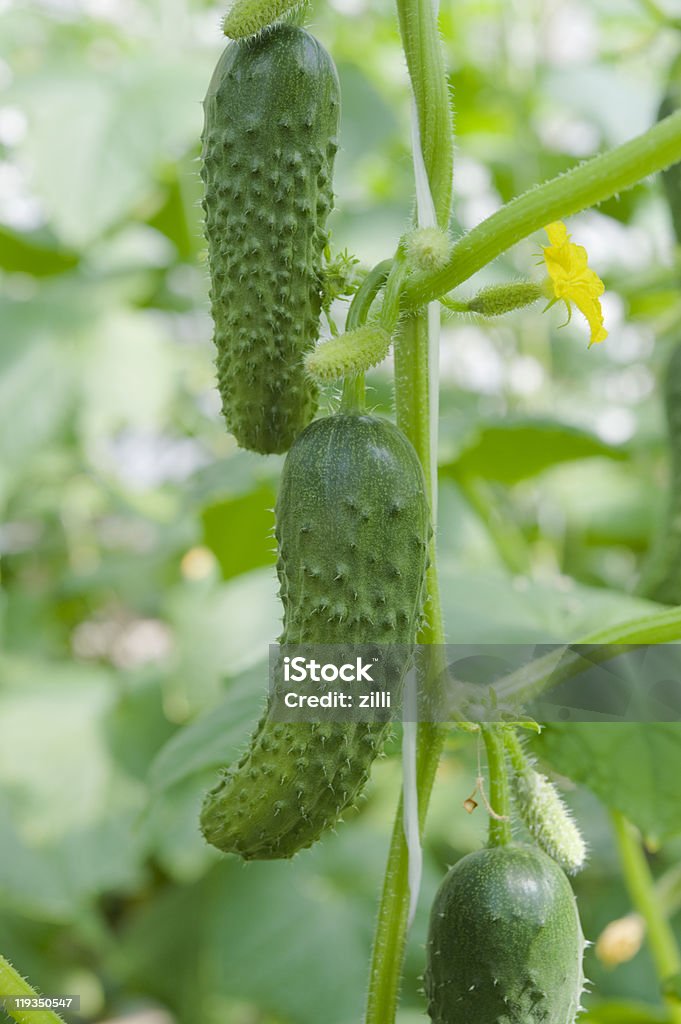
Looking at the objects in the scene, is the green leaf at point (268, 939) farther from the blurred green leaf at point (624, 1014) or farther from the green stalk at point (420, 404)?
the green stalk at point (420, 404)

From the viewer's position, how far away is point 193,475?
220cm

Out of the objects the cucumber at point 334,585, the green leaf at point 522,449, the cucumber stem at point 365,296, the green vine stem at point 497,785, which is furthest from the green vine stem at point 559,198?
the green leaf at point 522,449

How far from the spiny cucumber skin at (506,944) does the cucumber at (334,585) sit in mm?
140

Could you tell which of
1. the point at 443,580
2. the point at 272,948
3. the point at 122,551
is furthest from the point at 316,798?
the point at 122,551

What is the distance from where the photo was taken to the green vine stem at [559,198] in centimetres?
83

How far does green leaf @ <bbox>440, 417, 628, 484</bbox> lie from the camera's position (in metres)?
1.89

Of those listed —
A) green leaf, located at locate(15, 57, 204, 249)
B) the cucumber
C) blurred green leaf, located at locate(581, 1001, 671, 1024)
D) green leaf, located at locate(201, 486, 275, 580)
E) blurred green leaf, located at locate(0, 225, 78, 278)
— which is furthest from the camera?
blurred green leaf, located at locate(0, 225, 78, 278)

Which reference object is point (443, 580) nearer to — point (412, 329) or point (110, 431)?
point (412, 329)

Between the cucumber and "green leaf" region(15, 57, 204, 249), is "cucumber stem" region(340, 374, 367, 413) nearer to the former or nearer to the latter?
the cucumber

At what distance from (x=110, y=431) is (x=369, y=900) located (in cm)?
122

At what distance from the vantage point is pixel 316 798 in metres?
0.82

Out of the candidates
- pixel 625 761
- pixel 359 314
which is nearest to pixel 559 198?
pixel 359 314

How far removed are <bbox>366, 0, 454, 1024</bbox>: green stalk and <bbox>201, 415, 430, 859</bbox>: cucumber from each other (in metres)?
0.09

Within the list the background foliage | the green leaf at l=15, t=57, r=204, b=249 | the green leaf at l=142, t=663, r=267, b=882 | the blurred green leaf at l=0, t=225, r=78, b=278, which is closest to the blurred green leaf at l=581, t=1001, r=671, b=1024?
the background foliage
